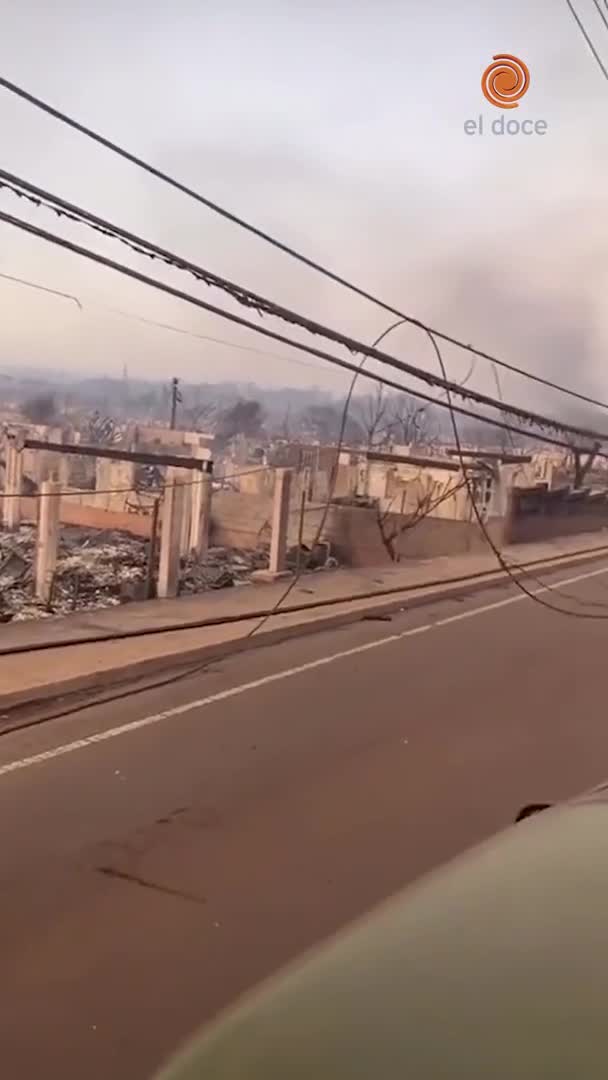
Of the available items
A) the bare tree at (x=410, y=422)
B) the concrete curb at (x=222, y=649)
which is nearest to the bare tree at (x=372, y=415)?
the bare tree at (x=410, y=422)

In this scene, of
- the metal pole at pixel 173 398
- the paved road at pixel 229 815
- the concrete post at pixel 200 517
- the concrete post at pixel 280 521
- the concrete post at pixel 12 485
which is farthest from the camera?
the metal pole at pixel 173 398

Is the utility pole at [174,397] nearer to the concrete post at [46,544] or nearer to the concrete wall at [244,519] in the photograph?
the concrete wall at [244,519]

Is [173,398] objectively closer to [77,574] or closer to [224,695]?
[77,574]

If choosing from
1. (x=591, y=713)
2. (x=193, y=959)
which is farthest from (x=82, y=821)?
(x=591, y=713)

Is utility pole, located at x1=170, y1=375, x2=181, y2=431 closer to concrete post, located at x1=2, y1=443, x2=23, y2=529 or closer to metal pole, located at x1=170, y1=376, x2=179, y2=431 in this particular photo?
metal pole, located at x1=170, y1=376, x2=179, y2=431

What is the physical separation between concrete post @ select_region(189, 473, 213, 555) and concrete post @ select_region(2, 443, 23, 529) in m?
4.35

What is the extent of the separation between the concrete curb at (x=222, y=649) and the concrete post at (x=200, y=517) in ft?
16.1

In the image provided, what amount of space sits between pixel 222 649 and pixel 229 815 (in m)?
4.42

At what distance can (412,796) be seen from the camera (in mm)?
5980

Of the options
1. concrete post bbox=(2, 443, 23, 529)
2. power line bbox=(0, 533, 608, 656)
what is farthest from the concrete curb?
concrete post bbox=(2, 443, 23, 529)

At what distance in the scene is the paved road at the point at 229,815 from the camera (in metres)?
3.71

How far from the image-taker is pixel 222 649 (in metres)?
9.94

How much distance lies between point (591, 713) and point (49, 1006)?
5620 mm

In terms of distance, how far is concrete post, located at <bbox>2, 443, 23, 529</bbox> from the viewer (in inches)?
912
